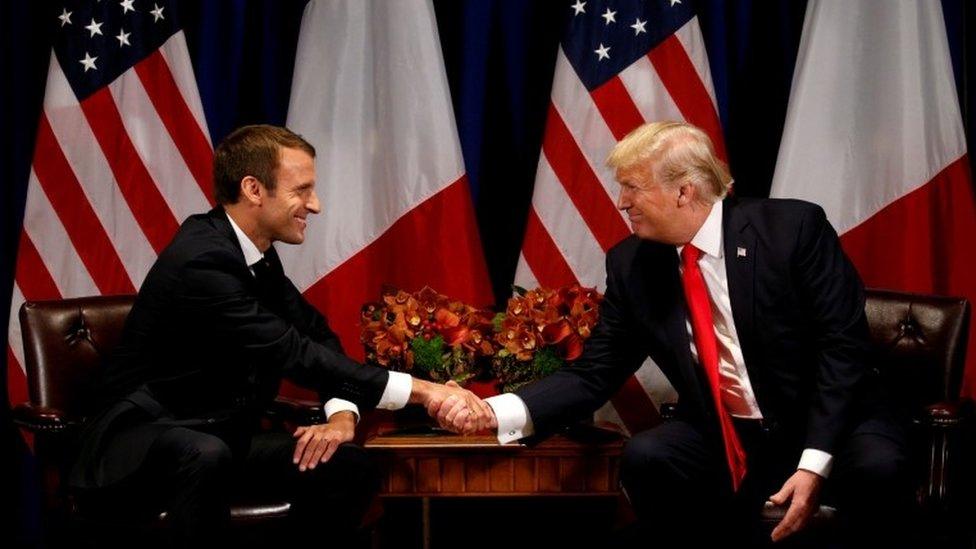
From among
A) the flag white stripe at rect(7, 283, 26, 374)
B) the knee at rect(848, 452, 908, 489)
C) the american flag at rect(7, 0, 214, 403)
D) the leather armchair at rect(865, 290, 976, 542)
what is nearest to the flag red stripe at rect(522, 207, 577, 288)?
the leather armchair at rect(865, 290, 976, 542)

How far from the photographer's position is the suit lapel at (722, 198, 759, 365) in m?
3.41

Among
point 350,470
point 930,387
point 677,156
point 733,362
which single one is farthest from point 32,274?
point 930,387

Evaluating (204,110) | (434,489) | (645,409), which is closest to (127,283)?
(204,110)

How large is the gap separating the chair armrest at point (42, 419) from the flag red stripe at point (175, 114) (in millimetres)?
1237

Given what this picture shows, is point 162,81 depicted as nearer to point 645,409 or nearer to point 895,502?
point 645,409

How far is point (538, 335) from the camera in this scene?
3.74m

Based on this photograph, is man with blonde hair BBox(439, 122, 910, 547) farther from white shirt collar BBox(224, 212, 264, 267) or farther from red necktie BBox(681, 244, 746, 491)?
white shirt collar BBox(224, 212, 264, 267)

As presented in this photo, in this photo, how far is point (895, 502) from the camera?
320cm

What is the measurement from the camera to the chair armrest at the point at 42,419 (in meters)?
3.39

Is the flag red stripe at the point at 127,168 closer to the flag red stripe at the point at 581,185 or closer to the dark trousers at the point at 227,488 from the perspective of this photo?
the dark trousers at the point at 227,488

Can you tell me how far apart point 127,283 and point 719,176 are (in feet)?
7.41

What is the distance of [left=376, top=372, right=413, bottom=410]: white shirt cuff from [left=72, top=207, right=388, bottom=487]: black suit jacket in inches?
1.0

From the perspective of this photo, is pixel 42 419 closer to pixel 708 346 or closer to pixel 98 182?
pixel 98 182

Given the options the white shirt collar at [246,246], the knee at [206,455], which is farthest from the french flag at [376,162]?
the knee at [206,455]
